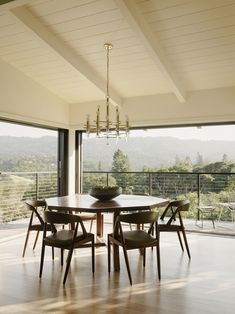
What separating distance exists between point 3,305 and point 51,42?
3080mm

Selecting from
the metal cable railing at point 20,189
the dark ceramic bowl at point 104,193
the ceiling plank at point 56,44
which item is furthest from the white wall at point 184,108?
the dark ceramic bowl at point 104,193

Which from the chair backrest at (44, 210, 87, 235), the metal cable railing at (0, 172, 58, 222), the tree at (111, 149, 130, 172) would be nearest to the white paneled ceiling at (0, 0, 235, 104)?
the tree at (111, 149, 130, 172)

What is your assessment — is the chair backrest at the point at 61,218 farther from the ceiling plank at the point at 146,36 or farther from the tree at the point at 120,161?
the tree at the point at 120,161

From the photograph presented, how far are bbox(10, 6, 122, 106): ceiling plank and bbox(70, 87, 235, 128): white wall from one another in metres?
0.83

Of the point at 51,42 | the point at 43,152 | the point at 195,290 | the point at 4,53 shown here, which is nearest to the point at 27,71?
the point at 4,53

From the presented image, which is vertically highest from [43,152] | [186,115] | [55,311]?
[186,115]

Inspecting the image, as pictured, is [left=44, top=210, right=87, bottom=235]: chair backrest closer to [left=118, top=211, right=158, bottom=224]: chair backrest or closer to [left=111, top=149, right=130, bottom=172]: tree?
[left=118, top=211, right=158, bottom=224]: chair backrest

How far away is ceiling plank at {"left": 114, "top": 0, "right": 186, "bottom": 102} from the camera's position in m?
3.20

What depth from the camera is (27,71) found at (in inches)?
198

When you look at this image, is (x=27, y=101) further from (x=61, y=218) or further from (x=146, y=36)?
(x=61, y=218)

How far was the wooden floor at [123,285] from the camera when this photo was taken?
2.54 meters

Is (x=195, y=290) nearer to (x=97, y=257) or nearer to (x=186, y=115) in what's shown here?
(x=97, y=257)

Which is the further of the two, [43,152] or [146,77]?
[43,152]

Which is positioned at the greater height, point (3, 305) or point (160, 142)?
point (160, 142)
